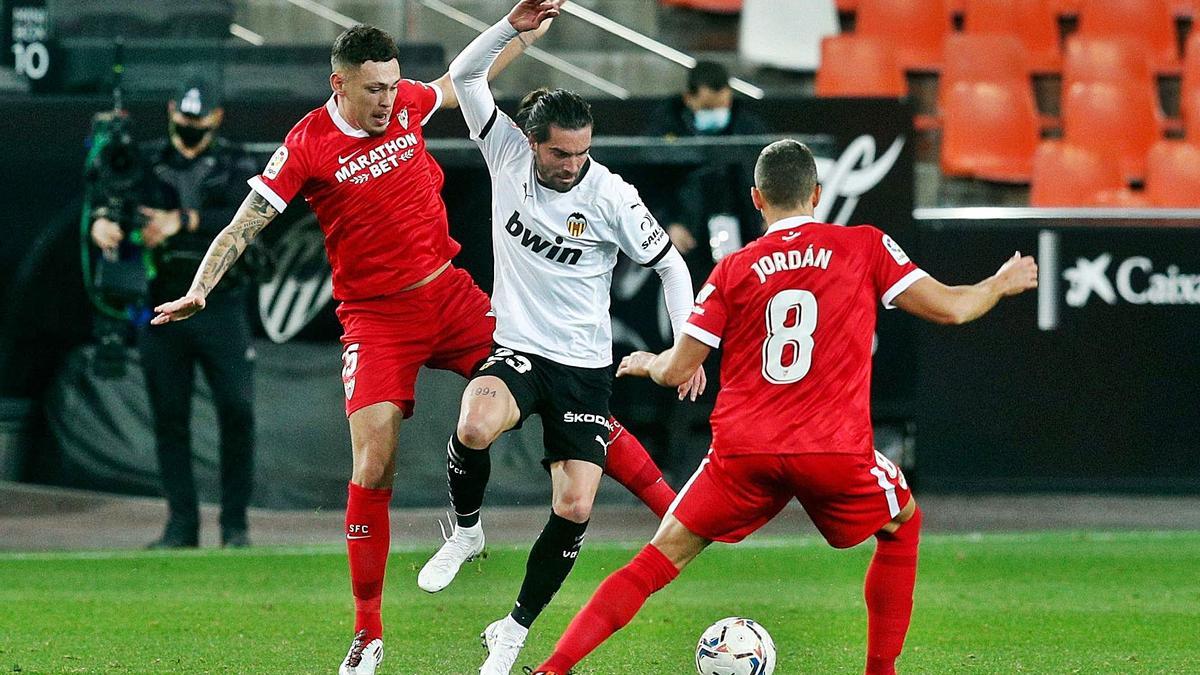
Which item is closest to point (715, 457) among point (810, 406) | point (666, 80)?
point (810, 406)

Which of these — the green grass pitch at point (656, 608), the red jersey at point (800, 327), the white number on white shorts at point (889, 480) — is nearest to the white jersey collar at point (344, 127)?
the red jersey at point (800, 327)

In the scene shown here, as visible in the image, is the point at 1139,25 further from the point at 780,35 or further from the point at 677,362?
the point at 677,362

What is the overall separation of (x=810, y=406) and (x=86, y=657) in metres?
3.11

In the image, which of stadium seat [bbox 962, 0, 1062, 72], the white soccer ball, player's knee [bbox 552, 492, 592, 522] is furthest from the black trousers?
stadium seat [bbox 962, 0, 1062, 72]

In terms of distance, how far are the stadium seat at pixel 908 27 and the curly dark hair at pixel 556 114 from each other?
27.9ft

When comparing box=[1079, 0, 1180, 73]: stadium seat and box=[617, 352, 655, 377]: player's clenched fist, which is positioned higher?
box=[1079, 0, 1180, 73]: stadium seat

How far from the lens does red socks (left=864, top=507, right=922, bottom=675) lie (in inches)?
228

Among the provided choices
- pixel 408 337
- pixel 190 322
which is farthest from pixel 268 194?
pixel 190 322

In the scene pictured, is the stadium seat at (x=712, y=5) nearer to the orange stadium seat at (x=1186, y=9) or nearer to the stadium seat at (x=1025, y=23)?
the stadium seat at (x=1025, y=23)

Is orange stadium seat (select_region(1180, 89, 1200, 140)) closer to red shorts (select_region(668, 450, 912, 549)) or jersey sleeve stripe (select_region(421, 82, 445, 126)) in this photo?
jersey sleeve stripe (select_region(421, 82, 445, 126))

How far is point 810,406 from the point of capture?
560 centimetres

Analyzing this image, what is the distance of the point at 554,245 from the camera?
6.48 m

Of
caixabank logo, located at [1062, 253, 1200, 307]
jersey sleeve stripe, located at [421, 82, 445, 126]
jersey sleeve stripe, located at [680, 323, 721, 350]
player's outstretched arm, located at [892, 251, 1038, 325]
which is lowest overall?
caixabank logo, located at [1062, 253, 1200, 307]

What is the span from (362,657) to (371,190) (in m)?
1.80
